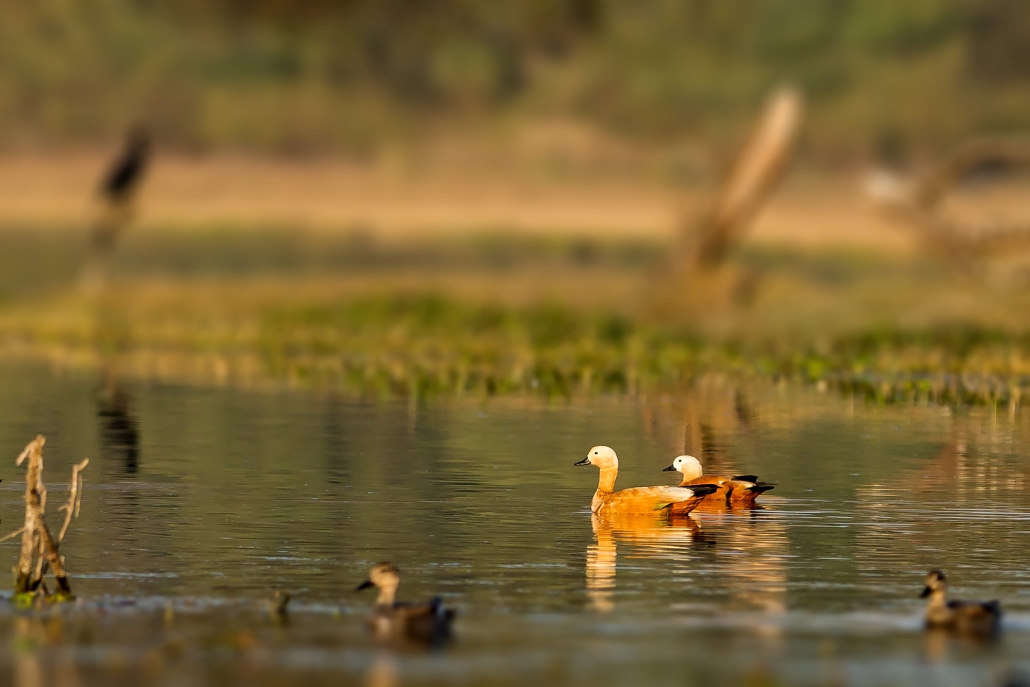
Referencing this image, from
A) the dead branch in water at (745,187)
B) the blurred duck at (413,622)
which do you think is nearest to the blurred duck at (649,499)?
the blurred duck at (413,622)

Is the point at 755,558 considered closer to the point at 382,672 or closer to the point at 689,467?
the point at 689,467

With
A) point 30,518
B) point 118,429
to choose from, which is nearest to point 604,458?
point 30,518

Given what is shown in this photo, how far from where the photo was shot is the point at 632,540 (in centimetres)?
1931

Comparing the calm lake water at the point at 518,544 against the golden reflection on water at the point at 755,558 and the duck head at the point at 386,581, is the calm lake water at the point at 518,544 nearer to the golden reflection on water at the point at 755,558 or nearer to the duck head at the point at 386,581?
the golden reflection on water at the point at 755,558

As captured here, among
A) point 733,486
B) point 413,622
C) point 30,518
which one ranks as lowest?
point 413,622

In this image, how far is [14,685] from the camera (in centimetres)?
1334

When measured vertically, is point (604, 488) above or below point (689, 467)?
below

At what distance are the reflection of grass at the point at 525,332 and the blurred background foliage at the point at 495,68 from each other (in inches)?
1004

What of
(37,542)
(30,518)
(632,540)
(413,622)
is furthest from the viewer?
(632,540)

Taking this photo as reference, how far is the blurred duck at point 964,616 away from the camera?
48.7 ft

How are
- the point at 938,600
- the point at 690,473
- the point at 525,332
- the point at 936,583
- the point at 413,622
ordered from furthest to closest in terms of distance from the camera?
1. the point at 525,332
2. the point at 690,473
3. the point at 936,583
4. the point at 938,600
5. the point at 413,622

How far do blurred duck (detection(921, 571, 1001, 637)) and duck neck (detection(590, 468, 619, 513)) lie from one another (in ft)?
18.6

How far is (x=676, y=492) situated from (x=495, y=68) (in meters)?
77.9

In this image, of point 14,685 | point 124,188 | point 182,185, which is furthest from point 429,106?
point 14,685
